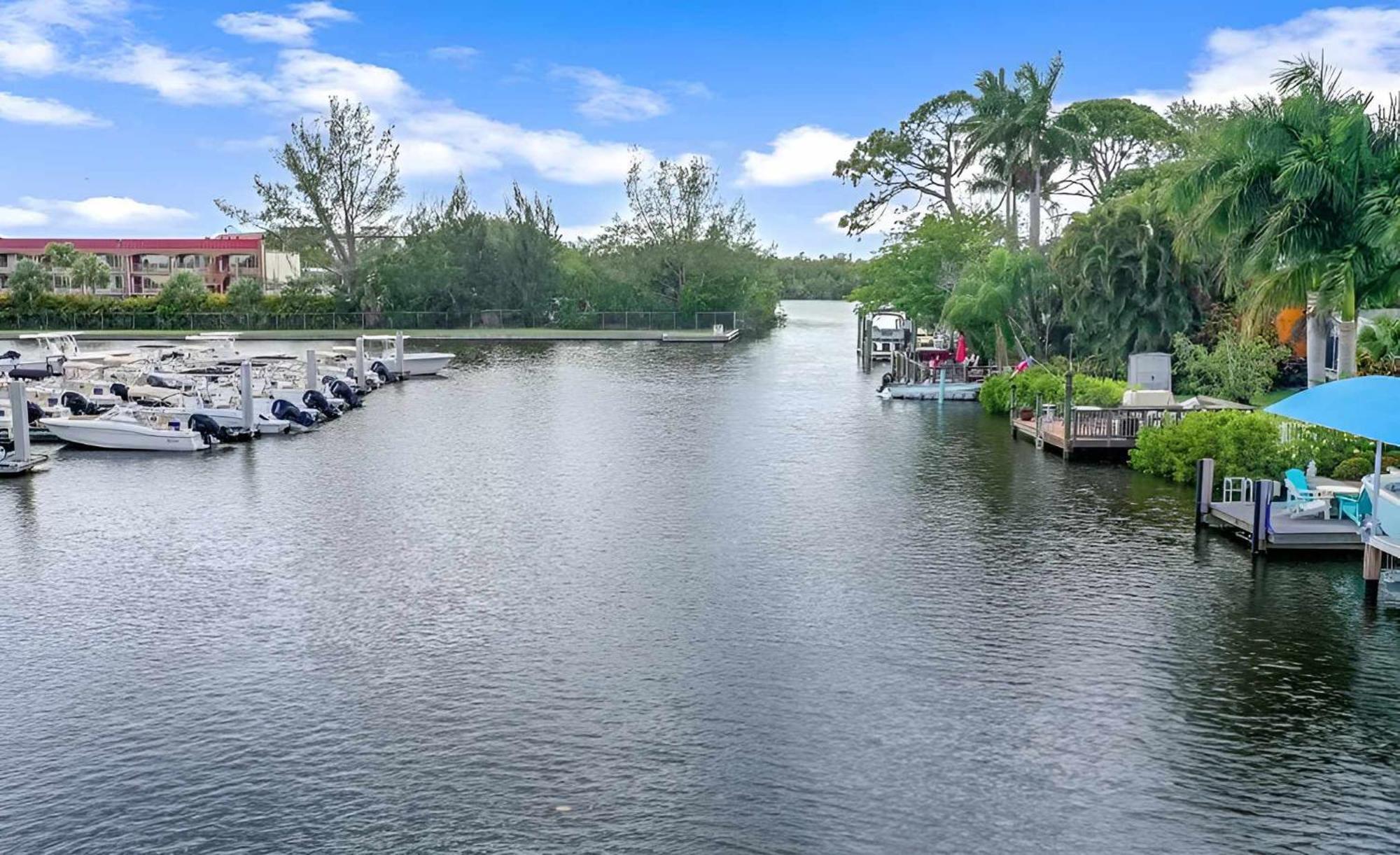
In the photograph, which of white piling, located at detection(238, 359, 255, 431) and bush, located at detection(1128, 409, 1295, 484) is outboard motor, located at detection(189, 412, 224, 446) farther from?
bush, located at detection(1128, 409, 1295, 484)

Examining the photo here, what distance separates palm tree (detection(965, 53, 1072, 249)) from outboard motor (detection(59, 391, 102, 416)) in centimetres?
4812

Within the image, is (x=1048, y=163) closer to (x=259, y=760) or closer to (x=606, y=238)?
(x=606, y=238)

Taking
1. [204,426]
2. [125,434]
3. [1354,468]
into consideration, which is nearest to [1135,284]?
[1354,468]

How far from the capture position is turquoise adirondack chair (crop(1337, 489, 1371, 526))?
18781mm

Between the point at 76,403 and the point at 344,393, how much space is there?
8.34m

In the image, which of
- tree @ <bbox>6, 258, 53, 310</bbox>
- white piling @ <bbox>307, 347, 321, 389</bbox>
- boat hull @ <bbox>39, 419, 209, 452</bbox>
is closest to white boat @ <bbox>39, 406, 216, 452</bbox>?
boat hull @ <bbox>39, 419, 209, 452</bbox>

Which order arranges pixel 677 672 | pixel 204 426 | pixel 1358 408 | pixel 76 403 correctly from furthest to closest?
pixel 76 403 < pixel 204 426 < pixel 1358 408 < pixel 677 672

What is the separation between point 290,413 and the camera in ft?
121

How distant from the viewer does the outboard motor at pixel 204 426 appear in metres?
33.4

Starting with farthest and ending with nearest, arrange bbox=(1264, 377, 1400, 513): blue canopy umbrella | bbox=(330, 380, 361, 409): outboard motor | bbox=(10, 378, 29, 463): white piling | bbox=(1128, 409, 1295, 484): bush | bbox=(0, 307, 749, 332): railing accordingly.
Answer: bbox=(0, 307, 749, 332): railing, bbox=(330, 380, 361, 409): outboard motor, bbox=(10, 378, 29, 463): white piling, bbox=(1128, 409, 1295, 484): bush, bbox=(1264, 377, 1400, 513): blue canopy umbrella

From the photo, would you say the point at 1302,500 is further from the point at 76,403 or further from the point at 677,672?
the point at 76,403

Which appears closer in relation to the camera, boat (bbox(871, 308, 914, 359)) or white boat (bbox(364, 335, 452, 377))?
white boat (bbox(364, 335, 452, 377))

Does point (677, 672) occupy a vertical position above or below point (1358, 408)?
below

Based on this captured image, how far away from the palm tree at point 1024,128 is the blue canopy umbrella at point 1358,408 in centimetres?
5115
